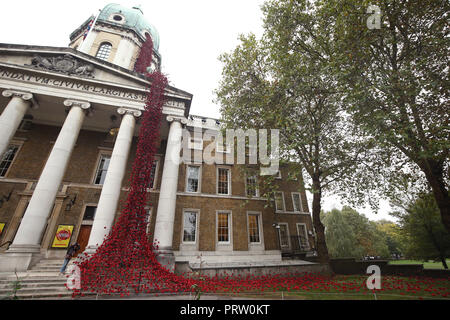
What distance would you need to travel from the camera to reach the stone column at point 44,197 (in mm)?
9086

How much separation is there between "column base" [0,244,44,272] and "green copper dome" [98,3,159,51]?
78.7 ft

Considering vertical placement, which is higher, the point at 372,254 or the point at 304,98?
the point at 304,98

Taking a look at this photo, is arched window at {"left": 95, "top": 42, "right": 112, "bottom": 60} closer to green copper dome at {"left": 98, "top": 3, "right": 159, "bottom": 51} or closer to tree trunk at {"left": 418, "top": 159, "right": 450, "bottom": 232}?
green copper dome at {"left": 98, "top": 3, "right": 159, "bottom": 51}

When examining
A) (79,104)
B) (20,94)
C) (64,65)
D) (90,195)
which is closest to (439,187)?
(79,104)

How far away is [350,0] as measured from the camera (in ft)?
29.3

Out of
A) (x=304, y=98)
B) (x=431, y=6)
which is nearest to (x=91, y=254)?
(x=304, y=98)

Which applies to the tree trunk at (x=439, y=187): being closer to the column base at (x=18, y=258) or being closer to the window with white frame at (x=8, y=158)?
the column base at (x=18, y=258)

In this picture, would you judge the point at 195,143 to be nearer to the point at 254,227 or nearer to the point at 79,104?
the point at 79,104

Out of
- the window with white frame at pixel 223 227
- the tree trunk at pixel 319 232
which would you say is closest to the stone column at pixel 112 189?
the window with white frame at pixel 223 227

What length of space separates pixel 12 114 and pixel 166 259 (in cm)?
1273

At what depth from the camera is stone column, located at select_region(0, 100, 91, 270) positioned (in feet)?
29.8

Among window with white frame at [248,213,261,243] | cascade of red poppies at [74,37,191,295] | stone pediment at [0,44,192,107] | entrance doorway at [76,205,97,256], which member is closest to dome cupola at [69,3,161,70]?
stone pediment at [0,44,192,107]

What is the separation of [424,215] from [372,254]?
30448 mm
